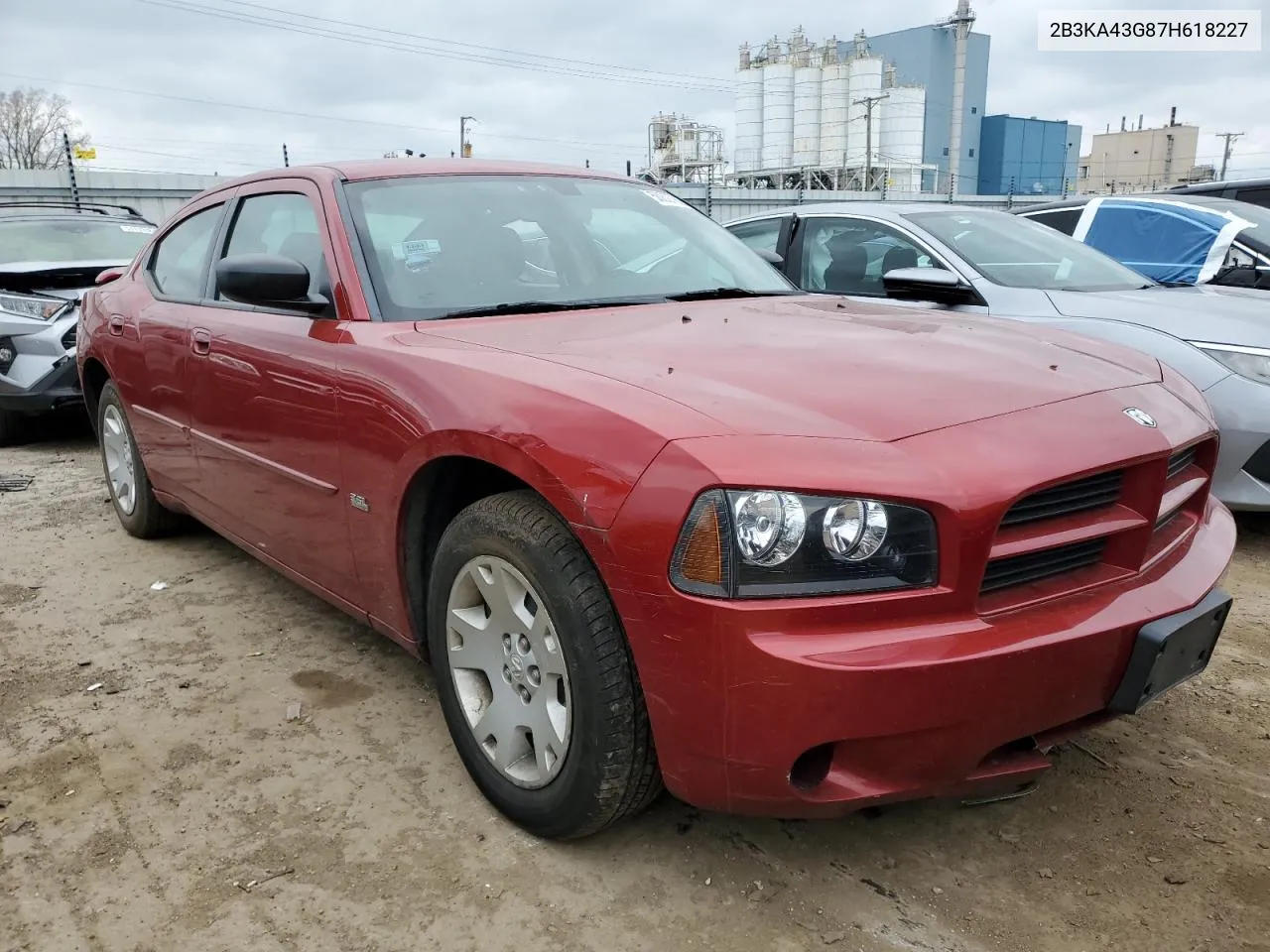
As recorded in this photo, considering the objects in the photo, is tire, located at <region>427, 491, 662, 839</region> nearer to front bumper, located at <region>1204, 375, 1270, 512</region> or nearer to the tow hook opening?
the tow hook opening

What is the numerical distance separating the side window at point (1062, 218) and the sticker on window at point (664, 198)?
13.1 ft

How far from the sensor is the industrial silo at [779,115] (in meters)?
39.4

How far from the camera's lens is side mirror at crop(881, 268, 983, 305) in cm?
415

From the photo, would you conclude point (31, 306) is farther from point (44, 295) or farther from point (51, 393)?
point (51, 393)

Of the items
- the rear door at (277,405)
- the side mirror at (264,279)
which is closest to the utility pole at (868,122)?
the rear door at (277,405)

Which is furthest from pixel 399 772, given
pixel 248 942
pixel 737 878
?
pixel 737 878

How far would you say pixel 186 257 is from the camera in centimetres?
384

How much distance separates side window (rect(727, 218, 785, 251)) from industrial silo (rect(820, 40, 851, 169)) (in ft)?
116

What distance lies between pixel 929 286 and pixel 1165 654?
2696 mm

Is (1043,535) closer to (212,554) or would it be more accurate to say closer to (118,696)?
(118,696)

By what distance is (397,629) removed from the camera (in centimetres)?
256

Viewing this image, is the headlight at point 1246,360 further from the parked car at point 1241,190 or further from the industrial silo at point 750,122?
the industrial silo at point 750,122

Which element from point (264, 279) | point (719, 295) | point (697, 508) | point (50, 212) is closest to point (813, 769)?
point (697, 508)

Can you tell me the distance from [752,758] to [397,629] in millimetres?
1213
